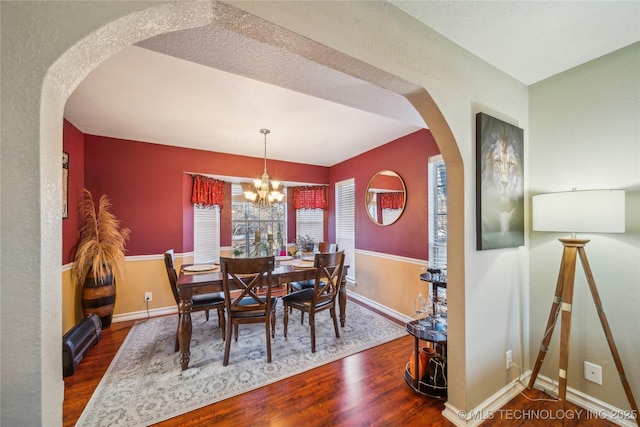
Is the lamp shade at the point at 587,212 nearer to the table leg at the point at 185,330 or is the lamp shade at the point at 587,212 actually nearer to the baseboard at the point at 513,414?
the baseboard at the point at 513,414

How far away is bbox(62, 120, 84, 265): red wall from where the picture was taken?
8.72 feet

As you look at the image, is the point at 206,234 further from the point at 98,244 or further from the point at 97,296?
the point at 97,296

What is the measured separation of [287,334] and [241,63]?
2655 mm

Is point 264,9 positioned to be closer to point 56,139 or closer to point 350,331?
point 56,139

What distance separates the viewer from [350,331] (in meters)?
2.83

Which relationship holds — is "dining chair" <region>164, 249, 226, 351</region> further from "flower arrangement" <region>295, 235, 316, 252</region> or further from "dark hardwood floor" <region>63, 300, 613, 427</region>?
"flower arrangement" <region>295, 235, 316, 252</region>

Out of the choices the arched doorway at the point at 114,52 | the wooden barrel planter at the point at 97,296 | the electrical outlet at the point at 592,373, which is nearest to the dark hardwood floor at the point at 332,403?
the electrical outlet at the point at 592,373

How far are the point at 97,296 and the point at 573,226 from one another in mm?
4476

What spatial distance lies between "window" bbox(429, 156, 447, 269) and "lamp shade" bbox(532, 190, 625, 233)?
50.5 inches

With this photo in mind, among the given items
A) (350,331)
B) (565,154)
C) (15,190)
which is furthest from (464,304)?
(15,190)

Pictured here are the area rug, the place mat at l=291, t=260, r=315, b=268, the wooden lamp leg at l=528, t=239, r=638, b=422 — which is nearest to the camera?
the wooden lamp leg at l=528, t=239, r=638, b=422

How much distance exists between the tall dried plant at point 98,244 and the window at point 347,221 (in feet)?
10.8

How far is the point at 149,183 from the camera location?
11.4 feet

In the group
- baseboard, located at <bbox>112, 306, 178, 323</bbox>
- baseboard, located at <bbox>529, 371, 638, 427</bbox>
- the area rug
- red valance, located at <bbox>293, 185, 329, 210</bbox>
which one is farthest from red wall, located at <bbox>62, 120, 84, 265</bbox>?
baseboard, located at <bbox>529, 371, 638, 427</bbox>
